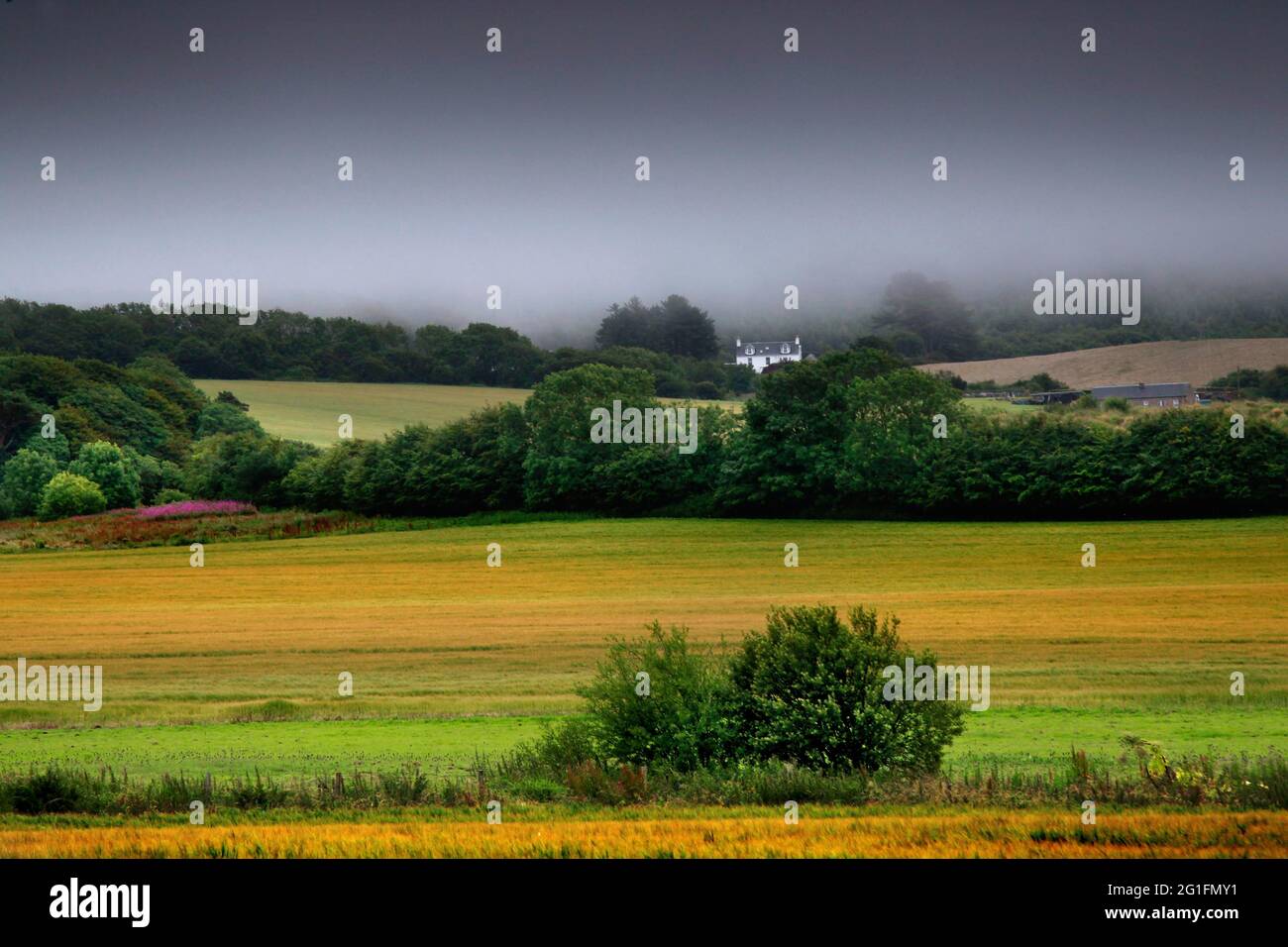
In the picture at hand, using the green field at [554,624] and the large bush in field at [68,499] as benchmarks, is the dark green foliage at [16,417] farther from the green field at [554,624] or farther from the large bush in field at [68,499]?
the green field at [554,624]

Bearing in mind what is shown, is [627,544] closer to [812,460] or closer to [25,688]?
[812,460]

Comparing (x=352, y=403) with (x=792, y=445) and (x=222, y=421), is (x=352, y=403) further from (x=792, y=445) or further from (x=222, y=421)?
(x=792, y=445)

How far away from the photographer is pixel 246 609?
47.8 meters

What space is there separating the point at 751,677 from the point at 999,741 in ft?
20.7

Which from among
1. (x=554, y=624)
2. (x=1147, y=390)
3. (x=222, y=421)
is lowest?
(x=554, y=624)

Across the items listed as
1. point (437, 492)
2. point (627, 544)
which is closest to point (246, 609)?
point (627, 544)

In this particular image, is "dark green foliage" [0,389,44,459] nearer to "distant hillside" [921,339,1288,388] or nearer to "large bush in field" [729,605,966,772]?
"distant hillside" [921,339,1288,388]

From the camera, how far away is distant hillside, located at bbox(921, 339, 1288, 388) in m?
72.7

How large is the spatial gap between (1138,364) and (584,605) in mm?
55695

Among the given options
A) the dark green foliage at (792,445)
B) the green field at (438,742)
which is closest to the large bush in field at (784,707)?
the green field at (438,742)

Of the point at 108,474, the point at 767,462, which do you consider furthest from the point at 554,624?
the point at 108,474

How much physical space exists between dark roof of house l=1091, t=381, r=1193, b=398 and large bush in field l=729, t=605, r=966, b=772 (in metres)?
68.3

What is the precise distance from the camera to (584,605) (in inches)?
1881

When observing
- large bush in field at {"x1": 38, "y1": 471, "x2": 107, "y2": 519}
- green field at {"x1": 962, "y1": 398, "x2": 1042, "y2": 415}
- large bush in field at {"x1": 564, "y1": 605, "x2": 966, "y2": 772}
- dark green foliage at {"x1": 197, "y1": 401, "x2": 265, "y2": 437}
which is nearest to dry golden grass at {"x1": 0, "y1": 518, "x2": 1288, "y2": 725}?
large bush in field at {"x1": 564, "y1": 605, "x2": 966, "y2": 772}
